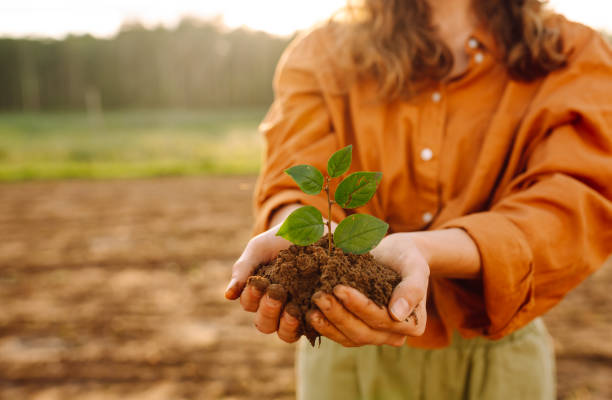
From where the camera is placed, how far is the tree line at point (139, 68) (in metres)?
26.6

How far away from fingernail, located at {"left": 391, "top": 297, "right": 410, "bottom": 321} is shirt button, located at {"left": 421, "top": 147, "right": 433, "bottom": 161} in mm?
759

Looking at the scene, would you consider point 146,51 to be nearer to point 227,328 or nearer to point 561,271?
point 227,328

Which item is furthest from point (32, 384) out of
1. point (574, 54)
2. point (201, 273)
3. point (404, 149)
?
point (574, 54)

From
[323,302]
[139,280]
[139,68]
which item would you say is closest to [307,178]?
[323,302]

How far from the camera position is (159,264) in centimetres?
571

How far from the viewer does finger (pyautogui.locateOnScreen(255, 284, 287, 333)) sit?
3.90ft

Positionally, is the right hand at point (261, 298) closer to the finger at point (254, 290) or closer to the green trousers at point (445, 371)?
the finger at point (254, 290)

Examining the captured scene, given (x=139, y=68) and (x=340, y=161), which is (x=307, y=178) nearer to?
(x=340, y=161)

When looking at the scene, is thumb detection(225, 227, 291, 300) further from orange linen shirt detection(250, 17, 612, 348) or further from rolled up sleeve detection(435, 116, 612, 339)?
rolled up sleeve detection(435, 116, 612, 339)

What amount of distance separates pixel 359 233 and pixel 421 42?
0.96 meters

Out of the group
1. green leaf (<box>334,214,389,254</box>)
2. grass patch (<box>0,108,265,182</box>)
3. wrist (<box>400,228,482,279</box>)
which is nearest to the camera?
green leaf (<box>334,214,389,254</box>)

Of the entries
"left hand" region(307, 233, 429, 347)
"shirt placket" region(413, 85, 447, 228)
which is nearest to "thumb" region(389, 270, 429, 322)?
"left hand" region(307, 233, 429, 347)

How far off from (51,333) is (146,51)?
2605 cm

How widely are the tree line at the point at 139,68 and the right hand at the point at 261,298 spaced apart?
27615mm
